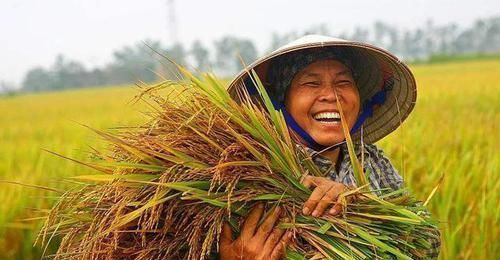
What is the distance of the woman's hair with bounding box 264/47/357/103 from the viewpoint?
5.33 feet

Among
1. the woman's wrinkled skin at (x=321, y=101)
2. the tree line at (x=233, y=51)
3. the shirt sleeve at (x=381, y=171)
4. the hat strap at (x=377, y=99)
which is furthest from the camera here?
the tree line at (x=233, y=51)

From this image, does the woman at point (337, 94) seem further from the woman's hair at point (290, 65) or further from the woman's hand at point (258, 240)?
the woman's hand at point (258, 240)

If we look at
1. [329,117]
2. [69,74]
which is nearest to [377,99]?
[329,117]

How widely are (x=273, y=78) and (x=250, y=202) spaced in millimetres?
567

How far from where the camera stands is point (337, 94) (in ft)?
5.15

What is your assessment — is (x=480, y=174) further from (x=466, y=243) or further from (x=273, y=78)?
(x=273, y=78)

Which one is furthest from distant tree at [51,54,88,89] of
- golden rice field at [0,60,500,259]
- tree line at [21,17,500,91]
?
golden rice field at [0,60,500,259]

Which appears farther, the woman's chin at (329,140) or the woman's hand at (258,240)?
the woman's chin at (329,140)

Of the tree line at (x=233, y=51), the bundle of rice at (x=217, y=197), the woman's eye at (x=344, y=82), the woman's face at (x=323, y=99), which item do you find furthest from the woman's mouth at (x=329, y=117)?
the tree line at (x=233, y=51)

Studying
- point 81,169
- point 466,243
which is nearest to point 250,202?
point 466,243

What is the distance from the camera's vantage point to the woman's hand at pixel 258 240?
Answer: 1.18 m

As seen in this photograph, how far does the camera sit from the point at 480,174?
266 cm

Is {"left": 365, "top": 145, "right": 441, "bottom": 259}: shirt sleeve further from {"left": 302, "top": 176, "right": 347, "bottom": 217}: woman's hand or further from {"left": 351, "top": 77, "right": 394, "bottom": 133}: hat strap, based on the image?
{"left": 302, "top": 176, "right": 347, "bottom": 217}: woman's hand

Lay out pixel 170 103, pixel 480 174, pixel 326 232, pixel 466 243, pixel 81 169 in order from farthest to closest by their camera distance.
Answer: pixel 81 169 < pixel 480 174 < pixel 466 243 < pixel 170 103 < pixel 326 232
